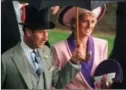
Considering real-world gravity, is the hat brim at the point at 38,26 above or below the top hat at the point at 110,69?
above

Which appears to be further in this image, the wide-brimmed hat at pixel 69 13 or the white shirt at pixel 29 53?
the white shirt at pixel 29 53

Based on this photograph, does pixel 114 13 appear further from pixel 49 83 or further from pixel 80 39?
pixel 49 83

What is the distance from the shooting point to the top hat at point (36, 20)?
714 centimetres

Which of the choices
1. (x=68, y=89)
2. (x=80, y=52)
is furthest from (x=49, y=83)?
(x=80, y=52)

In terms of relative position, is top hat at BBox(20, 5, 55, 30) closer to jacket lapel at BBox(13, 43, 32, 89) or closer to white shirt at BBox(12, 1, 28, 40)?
white shirt at BBox(12, 1, 28, 40)

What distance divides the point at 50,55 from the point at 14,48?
0.68 meters

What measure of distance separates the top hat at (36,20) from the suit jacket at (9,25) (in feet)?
Result: 0.72

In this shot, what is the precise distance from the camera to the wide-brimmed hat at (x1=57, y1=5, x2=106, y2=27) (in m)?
7.07

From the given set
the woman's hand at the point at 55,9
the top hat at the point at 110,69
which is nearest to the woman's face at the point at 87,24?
the woman's hand at the point at 55,9

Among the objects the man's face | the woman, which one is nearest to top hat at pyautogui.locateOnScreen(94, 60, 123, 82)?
the woman

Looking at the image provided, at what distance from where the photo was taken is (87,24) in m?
7.18

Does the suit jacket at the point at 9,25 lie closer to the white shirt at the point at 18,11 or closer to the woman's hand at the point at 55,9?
the white shirt at the point at 18,11

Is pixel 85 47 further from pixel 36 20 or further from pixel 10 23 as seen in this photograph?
pixel 10 23

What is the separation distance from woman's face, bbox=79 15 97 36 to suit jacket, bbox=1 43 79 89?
0.67 metres
